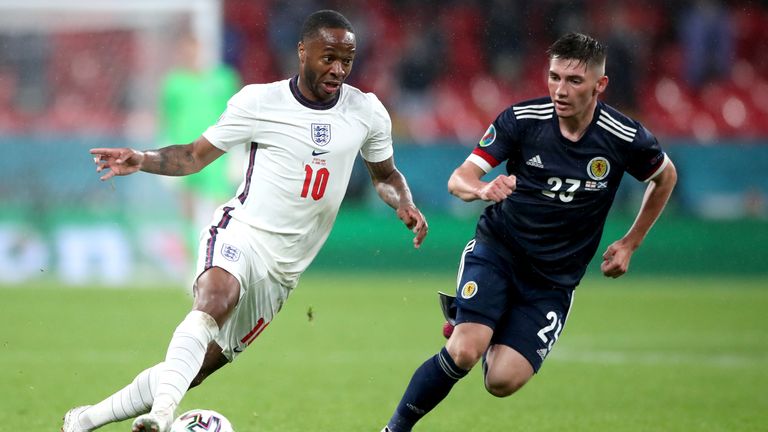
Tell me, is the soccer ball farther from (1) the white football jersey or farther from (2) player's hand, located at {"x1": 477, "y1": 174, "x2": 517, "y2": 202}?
(2) player's hand, located at {"x1": 477, "y1": 174, "x2": 517, "y2": 202}

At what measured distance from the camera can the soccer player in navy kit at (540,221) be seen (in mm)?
5883

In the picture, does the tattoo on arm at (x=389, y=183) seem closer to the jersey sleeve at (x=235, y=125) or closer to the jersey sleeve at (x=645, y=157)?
the jersey sleeve at (x=235, y=125)

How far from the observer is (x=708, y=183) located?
53.6 ft

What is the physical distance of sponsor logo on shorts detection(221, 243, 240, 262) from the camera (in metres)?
5.59

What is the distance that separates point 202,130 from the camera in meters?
14.0

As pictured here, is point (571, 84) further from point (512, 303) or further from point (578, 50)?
point (512, 303)

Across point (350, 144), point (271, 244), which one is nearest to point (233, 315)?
point (271, 244)

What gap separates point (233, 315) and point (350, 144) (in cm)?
Answer: 108

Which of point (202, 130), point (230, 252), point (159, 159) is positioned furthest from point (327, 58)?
point (202, 130)

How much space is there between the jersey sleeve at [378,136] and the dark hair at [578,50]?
968 mm

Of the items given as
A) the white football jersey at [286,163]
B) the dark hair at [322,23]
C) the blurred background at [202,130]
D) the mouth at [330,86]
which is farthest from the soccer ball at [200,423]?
the blurred background at [202,130]

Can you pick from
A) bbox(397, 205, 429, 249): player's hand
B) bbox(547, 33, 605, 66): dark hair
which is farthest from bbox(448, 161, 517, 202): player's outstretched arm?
bbox(547, 33, 605, 66): dark hair

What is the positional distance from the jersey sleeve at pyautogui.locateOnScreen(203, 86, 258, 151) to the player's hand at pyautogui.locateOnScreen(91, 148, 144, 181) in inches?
17.0

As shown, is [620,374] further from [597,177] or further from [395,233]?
[395,233]
